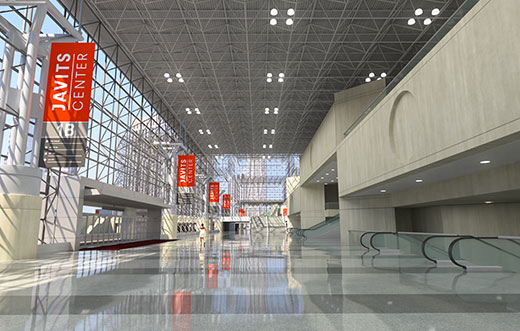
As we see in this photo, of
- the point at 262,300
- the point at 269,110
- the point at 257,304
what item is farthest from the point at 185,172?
the point at 257,304

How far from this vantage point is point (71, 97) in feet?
45.3

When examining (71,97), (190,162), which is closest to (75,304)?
(71,97)

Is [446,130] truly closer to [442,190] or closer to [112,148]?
[442,190]

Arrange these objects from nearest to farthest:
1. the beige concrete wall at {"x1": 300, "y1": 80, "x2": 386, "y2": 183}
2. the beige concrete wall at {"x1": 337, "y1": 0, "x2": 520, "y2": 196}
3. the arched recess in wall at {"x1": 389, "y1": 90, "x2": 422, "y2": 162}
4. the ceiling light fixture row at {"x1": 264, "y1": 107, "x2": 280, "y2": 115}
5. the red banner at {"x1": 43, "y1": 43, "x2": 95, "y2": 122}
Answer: the beige concrete wall at {"x1": 337, "y1": 0, "x2": 520, "y2": 196}, the red banner at {"x1": 43, "y1": 43, "x2": 95, "y2": 122}, the arched recess in wall at {"x1": 389, "y1": 90, "x2": 422, "y2": 162}, the beige concrete wall at {"x1": 300, "y1": 80, "x2": 386, "y2": 183}, the ceiling light fixture row at {"x1": 264, "y1": 107, "x2": 280, "y2": 115}

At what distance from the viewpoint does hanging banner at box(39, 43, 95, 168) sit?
43.9 ft

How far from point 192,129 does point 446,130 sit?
122 feet

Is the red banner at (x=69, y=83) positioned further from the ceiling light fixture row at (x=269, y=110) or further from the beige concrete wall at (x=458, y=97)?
the ceiling light fixture row at (x=269, y=110)

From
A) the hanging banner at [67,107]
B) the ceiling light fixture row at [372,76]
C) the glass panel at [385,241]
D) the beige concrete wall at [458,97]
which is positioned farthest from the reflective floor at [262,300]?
the ceiling light fixture row at [372,76]

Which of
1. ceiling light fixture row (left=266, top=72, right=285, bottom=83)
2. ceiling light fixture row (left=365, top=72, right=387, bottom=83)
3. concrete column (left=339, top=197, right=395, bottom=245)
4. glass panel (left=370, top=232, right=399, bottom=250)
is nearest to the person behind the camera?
glass panel (left=370, top=232, right=399, bottom=250)

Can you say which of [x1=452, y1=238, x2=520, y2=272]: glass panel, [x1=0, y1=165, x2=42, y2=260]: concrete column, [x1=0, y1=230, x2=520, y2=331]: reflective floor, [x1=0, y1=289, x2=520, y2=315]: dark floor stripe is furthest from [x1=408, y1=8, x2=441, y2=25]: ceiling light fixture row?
[x1=0, y1=165, x2=42, y2=260]: concrete column

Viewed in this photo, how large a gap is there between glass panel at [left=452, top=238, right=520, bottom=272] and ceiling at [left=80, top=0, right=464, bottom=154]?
15430mm

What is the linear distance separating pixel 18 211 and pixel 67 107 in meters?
4.60

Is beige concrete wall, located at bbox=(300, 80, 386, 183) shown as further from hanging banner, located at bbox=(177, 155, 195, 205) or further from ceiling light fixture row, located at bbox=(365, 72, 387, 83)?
hanging banner, located at bbox=(177, 155, 195, 205)

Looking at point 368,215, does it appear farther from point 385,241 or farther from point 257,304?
point 257,304
